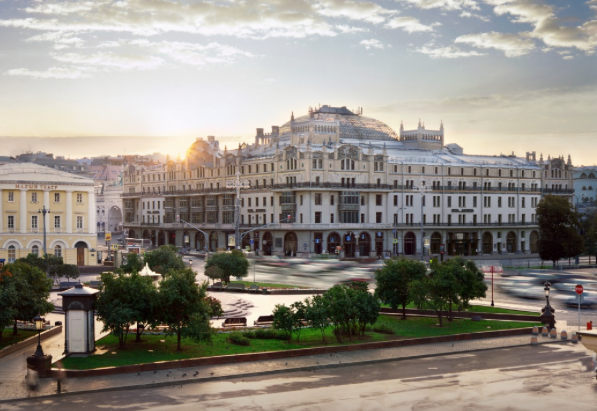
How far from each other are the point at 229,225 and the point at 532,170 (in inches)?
2027

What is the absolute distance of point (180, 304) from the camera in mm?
34344

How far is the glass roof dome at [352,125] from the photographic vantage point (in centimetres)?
12706

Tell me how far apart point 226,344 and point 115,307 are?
547cm

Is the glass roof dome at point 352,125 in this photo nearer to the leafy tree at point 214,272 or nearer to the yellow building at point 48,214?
the yellow building at point 48,214

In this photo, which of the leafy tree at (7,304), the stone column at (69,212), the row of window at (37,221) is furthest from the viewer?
the stone column at (69,212)

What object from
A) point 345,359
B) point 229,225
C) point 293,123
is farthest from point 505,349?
point 293,123

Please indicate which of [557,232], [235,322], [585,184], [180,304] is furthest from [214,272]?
[585,184]

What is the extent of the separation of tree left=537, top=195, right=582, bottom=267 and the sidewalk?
187ft

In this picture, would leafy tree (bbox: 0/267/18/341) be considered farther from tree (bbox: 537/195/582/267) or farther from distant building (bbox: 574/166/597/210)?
distant building (bbox: 574/166/597/210)

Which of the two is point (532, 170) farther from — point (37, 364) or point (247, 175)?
point (37, 364)

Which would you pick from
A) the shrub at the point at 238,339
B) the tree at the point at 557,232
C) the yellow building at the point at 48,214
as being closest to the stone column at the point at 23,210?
the yellow building at the point at 48,214

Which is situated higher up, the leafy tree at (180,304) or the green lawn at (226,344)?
the leafy tree at (180,304)

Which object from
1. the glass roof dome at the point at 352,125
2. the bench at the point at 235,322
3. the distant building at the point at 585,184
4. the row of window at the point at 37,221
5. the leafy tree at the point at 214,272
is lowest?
the bench at the point at 235,322

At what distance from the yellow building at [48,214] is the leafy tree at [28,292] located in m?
46.7
